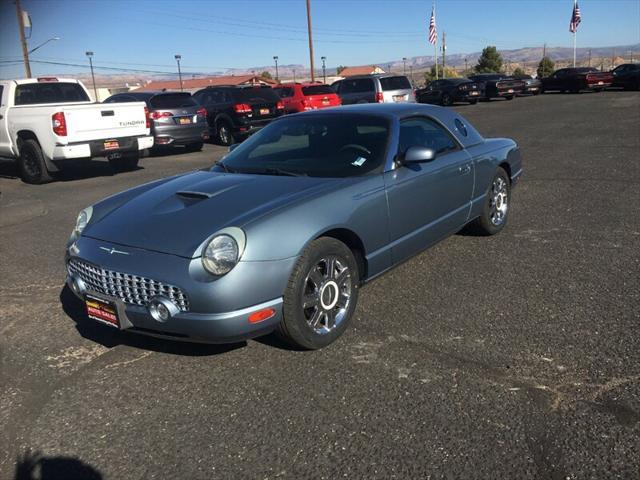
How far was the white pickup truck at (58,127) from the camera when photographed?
10094mm

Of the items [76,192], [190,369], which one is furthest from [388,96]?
[190,369]

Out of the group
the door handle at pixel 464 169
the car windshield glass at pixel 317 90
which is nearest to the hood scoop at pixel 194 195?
the door handle at pixel 464 169

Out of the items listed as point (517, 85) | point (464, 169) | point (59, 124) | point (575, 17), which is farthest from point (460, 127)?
point (575, 17)

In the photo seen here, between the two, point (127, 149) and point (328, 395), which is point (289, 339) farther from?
point (127, 149)

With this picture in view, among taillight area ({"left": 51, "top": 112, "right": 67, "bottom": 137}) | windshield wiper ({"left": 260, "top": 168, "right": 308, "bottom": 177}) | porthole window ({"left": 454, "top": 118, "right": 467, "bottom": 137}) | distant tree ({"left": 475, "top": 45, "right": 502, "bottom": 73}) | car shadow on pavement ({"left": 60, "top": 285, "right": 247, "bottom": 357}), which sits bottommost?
car shadow on pavement ({"left": 60, "top": 285, "right": 247, "bottom": 357})

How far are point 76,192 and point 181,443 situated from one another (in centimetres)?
797

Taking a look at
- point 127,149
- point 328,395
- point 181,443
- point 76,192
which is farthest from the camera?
point 127,149

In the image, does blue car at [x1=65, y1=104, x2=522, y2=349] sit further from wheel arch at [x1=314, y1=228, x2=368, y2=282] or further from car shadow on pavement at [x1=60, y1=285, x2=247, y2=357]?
car shadow on pavement at [x1=60, y1=285, x2=247, y2=357]

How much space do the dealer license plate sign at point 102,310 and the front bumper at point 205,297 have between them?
4cm

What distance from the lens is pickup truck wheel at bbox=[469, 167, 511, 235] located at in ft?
18.1

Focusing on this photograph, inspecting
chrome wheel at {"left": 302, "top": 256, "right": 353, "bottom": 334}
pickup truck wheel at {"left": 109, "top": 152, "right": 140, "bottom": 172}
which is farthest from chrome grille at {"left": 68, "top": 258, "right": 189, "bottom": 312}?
pickup truck wheel at {"left": 109, "top": 152, "right": 140, "bottom": 172}

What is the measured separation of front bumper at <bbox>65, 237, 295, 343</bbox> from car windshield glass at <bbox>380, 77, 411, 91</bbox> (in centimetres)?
1715

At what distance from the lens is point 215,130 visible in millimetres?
16406

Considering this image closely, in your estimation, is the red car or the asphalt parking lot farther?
the red car
